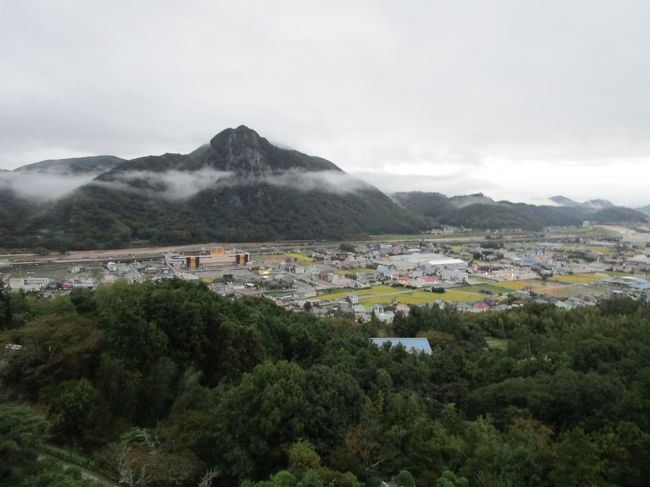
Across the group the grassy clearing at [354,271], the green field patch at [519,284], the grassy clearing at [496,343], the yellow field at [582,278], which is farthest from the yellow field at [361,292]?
the yellow field at [582,278]

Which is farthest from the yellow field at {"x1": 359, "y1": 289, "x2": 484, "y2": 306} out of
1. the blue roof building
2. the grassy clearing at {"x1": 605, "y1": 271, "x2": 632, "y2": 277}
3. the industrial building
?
the industrial building

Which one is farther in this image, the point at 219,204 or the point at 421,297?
the point at 219,204

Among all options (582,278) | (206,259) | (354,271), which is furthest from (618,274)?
(206,259)

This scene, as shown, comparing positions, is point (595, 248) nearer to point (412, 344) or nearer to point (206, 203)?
point (412, 344)

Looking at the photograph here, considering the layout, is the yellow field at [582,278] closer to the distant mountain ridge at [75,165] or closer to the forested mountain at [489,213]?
the forested mountain at [489,213]

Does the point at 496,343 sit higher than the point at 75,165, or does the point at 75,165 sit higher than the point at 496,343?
the point at 75,165

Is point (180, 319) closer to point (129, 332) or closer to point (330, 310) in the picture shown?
point (129, 332)
